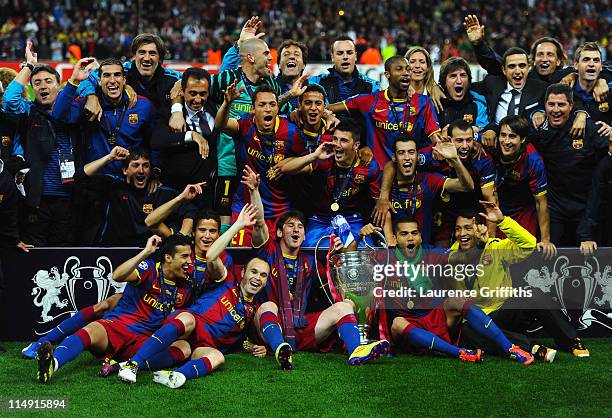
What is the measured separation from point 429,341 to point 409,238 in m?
0.86

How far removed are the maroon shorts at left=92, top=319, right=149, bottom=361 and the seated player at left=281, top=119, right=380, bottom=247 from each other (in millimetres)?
1649

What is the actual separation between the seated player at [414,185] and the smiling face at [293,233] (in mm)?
739

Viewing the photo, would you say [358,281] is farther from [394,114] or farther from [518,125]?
[518,125]

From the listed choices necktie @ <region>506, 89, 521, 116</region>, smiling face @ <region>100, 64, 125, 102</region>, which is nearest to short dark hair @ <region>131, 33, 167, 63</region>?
smiling face @ <region>100, 64, 125, 102</region>

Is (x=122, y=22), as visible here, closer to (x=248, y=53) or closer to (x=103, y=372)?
(x=248, y=53)

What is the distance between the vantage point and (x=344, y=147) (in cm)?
778

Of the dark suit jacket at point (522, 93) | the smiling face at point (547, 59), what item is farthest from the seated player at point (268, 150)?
the smiling face at point (547, 59)

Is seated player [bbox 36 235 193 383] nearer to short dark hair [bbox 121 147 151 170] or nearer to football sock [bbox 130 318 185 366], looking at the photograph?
football sock [bbox 130 318 185 366]

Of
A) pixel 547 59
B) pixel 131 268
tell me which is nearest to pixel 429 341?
pixel 131 268

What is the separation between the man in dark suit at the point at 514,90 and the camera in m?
8.55

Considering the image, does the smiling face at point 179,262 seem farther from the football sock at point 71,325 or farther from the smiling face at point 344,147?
the smiling face at point 344,147

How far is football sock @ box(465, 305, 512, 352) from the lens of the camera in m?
7.10

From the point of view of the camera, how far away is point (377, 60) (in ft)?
66.5

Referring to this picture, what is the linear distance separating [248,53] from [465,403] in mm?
3701
